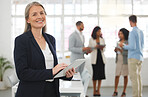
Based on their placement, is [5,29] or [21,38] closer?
[21,38]

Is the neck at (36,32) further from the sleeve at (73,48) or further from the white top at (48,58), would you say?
the sleeve at (73,48)

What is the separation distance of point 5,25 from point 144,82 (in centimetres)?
439

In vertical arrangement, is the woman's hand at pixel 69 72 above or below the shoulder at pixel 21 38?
below

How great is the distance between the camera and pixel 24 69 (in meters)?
1.78

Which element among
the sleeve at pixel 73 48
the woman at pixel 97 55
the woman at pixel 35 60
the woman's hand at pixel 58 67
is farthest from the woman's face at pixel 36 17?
the woman at pixel 97 55

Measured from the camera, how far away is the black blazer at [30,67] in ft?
5.84

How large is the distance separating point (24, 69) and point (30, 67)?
0.21 ft

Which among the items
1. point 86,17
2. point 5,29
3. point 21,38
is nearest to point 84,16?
point 86,17

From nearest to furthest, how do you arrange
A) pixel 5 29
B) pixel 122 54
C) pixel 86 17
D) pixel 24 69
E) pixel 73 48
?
pixel 24 69
pixel 73 48
pixel 122 54
pixel 5 29
pixel 86 17

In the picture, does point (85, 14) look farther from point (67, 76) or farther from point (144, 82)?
point (67, 76)

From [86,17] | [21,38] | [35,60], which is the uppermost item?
[86,17]

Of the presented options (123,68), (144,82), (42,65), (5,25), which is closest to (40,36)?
(42,65)

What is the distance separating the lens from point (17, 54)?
1.79 meters

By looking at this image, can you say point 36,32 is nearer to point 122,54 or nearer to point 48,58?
point 48,58
